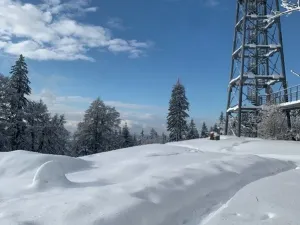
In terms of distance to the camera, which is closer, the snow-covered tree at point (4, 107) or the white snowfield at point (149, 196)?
the white snowfield at point (149, 196)

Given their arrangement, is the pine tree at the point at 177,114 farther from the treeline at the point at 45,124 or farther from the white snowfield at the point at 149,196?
the white snowfield at the point at 149,196

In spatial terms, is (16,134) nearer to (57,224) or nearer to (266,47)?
(266,47)

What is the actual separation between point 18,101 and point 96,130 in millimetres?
10226

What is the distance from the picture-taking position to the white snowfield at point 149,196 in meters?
4.44

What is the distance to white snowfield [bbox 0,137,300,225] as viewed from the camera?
4.44 meters

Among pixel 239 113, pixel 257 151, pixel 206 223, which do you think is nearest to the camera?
pixel 206 223

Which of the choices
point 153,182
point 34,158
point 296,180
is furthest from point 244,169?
point 34,158

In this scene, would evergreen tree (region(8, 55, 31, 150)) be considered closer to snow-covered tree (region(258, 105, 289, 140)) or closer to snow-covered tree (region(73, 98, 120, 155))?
snow-covered tree (region(73, 98, 120, 155))

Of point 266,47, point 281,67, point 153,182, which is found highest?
point 266,47

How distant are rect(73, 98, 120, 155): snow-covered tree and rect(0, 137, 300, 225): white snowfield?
28.2 m

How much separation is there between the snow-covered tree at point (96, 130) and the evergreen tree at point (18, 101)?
7.55 m

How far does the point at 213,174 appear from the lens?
7.04 meters

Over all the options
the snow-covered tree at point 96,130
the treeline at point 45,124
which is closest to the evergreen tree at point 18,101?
the treeline at point 45,124

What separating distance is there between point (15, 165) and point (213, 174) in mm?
5397
